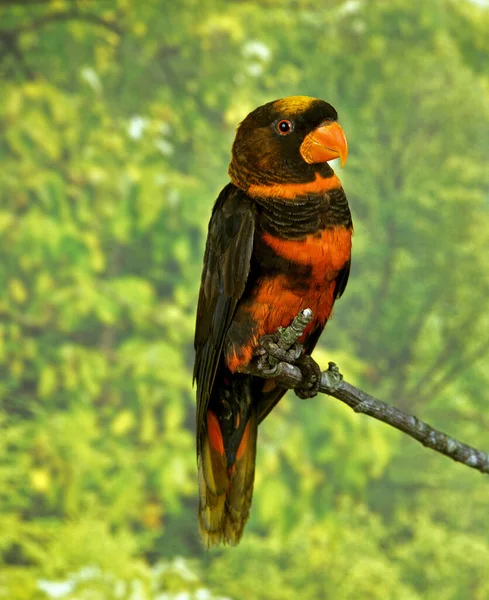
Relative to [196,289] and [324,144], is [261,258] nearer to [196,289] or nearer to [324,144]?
[324,144]

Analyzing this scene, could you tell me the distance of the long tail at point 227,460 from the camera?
1582 mm

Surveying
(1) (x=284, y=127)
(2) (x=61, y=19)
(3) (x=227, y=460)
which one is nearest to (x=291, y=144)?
(1) (x=284, y=127)

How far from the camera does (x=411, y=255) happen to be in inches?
158

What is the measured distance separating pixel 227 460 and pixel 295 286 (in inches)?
18.6

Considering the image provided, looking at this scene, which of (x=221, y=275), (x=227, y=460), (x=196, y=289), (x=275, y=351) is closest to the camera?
(x=275, y=351)

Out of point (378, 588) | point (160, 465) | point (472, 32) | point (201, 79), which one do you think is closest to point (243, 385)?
point (160, 465)

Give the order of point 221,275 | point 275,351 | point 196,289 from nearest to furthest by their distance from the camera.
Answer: point 275,351 < point 221,275 < point 196,289

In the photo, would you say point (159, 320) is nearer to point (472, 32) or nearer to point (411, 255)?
point (411, 255)

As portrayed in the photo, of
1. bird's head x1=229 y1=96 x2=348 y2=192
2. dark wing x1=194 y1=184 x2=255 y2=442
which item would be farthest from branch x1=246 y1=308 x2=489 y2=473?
bird's head x1=229 y1=96 x2=348 y2=192

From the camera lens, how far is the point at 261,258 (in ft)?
4.79

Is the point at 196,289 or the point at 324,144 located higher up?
the point at 196,289

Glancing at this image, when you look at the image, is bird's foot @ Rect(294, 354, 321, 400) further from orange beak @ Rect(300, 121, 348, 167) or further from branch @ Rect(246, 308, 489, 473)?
orange beak @ Rect(300, 121, 348, 167)

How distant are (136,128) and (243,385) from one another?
271cm

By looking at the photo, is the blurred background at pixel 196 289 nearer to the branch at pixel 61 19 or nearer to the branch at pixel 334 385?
the branch at pixel 61 19
